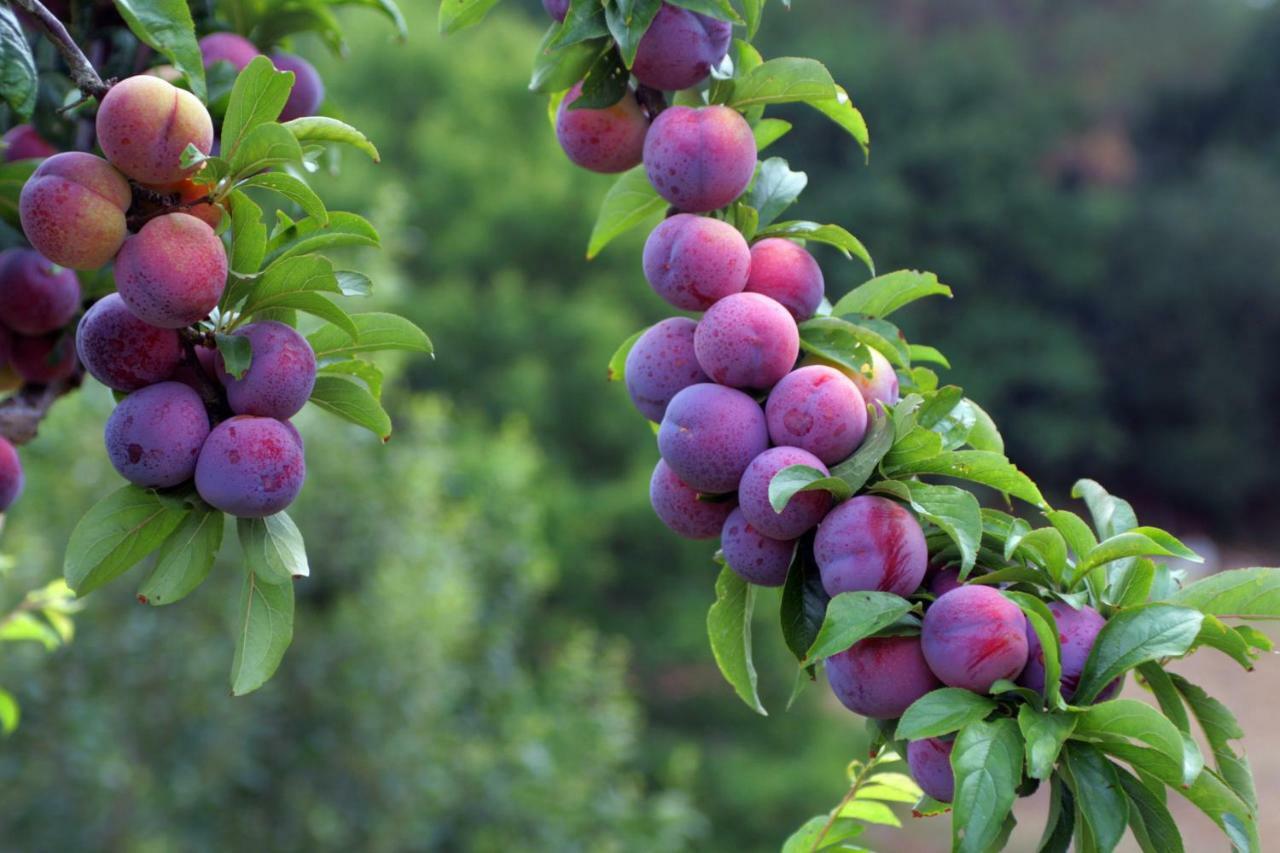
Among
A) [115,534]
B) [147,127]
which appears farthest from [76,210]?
[115,534]

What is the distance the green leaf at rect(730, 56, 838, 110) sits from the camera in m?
0.68

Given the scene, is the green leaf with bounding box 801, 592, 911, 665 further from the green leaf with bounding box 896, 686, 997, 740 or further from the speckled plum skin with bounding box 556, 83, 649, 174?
the speckled plum skin with bounding box 556, 83, 649, 174

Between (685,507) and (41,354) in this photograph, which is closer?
(685,507)

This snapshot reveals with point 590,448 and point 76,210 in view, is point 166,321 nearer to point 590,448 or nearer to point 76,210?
point 76,210

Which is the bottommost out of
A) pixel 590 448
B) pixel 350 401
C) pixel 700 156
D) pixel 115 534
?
pixel 590 448

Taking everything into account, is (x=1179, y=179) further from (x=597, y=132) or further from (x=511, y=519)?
(x=597, y=132)

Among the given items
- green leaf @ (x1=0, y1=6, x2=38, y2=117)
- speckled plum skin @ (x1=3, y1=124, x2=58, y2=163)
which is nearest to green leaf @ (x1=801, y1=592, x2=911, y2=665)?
green leaf @ (x1=0, y1=6, x2=38, y2=117)

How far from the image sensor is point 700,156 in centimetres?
68

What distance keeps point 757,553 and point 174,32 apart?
402mm

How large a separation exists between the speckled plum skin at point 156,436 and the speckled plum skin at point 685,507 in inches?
9.3

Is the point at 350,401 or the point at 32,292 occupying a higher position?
the point at 350,401

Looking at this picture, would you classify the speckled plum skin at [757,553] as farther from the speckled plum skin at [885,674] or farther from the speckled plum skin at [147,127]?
the speckled plum skin at [147,127]

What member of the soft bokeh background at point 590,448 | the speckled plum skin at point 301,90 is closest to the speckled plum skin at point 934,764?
the speckled plum skin at point 301,90

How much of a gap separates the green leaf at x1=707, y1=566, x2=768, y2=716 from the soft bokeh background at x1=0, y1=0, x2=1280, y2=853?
171 centimetres
